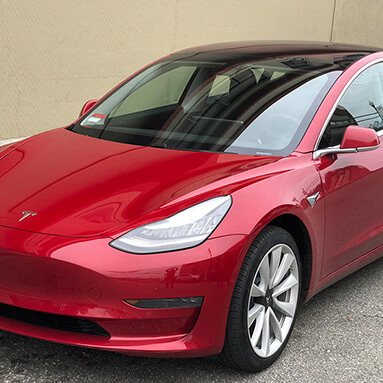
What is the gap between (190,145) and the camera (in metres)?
3.72

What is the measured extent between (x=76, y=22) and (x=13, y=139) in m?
1.68

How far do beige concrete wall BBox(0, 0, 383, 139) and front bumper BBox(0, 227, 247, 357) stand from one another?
5.00 meters

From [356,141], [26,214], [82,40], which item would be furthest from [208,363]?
[82,40]

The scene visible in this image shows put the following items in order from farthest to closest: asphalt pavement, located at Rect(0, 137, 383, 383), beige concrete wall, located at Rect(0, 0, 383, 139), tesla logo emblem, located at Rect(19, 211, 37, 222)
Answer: beige concrete wall, located at Rect(0, 0, 383, 139)
asphalt pavement, located at Rect(0, 137, 383, 383)
tesla logo emblem, located at Rect(19, 211, 37, 222)

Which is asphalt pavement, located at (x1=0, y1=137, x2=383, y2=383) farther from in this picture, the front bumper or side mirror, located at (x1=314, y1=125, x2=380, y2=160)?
side mirror, located at (x1=314, y1=125, x2=380, y2=160)

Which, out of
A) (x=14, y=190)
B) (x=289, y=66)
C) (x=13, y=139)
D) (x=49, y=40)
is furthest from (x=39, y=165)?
(x=49, y=40)

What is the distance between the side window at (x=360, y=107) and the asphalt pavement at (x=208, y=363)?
1039 millimetres

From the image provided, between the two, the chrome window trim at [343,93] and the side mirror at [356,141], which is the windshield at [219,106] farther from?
the side mirror at [356,141]

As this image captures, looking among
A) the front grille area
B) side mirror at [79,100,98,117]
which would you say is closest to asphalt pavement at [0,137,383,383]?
the front grille area

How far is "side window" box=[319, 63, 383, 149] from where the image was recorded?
3826 millimetres

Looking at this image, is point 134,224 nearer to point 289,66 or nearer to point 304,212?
point 304,212

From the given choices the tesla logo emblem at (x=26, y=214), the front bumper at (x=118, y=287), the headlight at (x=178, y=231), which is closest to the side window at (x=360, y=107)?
the headlight at (x=178, y=231)

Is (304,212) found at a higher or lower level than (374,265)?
higher

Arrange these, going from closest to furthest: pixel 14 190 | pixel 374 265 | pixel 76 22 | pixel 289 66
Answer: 1. pixel 14 190
2. pixel 289 66
3. pixel 374 265
4. pixel 76 22
